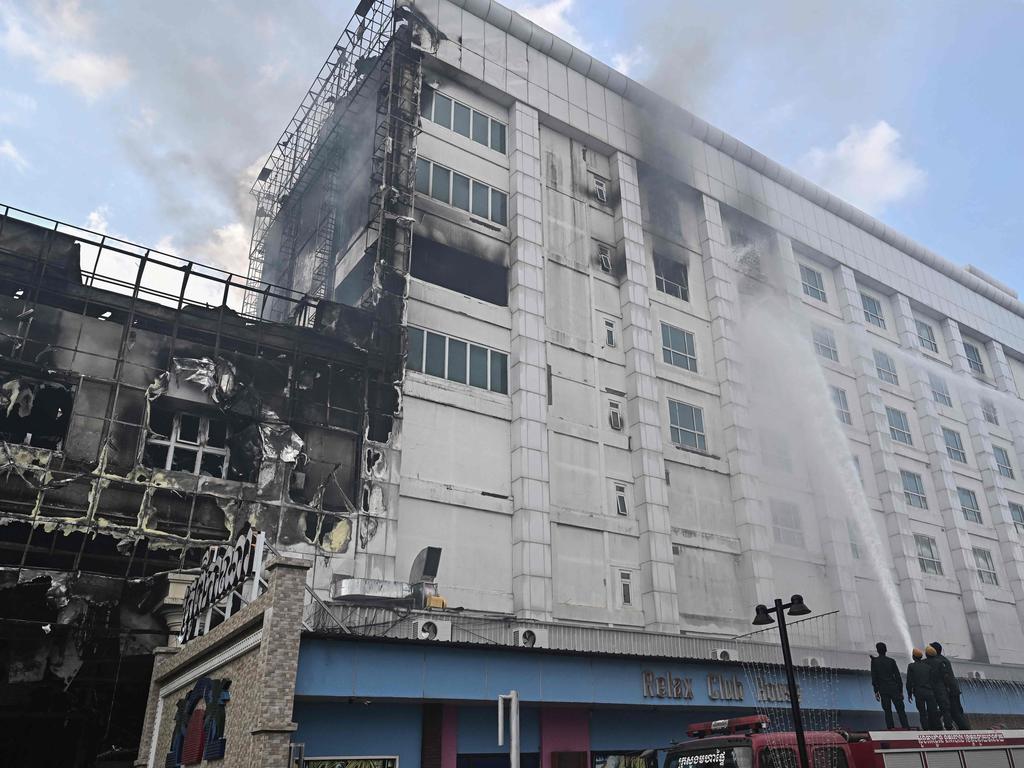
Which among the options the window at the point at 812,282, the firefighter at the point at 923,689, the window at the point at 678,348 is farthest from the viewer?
the window at the point at 812,282

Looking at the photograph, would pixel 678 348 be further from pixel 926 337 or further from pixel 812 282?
pixel 926 337

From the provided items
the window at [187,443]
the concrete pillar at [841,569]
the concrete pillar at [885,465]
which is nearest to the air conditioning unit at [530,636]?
the window at [187,443]

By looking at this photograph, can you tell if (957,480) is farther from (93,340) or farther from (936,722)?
(93,340)

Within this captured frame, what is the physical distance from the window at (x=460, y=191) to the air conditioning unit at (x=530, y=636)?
17.5 meters

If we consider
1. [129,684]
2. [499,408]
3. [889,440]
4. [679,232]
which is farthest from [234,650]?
[889,440]

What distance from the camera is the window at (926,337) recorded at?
5343cm

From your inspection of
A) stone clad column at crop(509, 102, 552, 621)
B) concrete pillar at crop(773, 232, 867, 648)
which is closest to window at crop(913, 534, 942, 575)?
concrete pillar at crop(773, 232, 867, 648)

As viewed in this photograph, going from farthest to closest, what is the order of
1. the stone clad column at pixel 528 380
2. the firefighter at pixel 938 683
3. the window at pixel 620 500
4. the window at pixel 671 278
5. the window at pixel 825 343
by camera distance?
the window at pixel 825 343, the window at pixel 671 278, the window at pixel 620 500, the stone clad column at pixel 528 380, the firefighter at pixel 938 683

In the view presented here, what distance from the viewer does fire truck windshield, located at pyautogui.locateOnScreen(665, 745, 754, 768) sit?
13820 mm

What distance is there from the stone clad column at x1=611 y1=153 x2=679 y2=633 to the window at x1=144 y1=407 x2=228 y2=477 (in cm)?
→ 1634

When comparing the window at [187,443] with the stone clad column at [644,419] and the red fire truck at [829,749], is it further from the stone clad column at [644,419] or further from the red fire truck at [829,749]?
the red fire truck at [829,749]

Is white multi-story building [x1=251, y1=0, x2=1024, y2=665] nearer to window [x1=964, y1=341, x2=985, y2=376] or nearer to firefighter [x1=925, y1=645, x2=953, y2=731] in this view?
window [x1=964, y1=341, x2=985, y2=376]

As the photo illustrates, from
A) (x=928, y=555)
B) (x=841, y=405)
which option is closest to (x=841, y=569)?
(x=928, y=555)

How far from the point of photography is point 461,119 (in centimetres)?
3681
